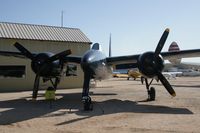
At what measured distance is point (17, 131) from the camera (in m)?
10.6

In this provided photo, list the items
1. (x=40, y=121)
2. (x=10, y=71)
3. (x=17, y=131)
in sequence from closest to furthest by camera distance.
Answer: (x=17, y=131)
(x=40, y=121)
(x=10, y=71)

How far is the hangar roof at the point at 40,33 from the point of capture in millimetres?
33125

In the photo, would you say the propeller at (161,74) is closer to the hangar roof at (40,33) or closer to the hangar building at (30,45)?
the hangar building at (30,45)

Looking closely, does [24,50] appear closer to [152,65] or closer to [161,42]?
[152,65]

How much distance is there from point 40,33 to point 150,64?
20.6m

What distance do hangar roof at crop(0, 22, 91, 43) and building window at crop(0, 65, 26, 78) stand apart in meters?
3.06

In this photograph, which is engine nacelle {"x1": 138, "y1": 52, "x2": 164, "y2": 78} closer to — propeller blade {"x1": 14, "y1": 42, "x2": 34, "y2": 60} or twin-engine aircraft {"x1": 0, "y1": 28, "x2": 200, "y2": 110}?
twin-engine aircraft {"x1": 0, "y1": 28, "x2": 200, "y2": 110}

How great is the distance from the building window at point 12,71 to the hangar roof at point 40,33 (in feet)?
10.0

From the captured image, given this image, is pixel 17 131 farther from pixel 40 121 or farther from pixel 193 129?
pixel 193 129

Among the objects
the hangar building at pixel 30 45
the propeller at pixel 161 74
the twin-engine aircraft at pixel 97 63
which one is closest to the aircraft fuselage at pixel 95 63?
the twin-engine aircraft at pixel 97 63

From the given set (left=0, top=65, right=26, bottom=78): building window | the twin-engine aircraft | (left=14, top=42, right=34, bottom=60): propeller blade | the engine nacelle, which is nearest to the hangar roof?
(left=0, top=65, right=26, bottom=78): building window

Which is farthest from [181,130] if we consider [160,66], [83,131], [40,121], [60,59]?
[60,59]

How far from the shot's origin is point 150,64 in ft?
56.2

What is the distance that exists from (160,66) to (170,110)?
2648 millimetres
